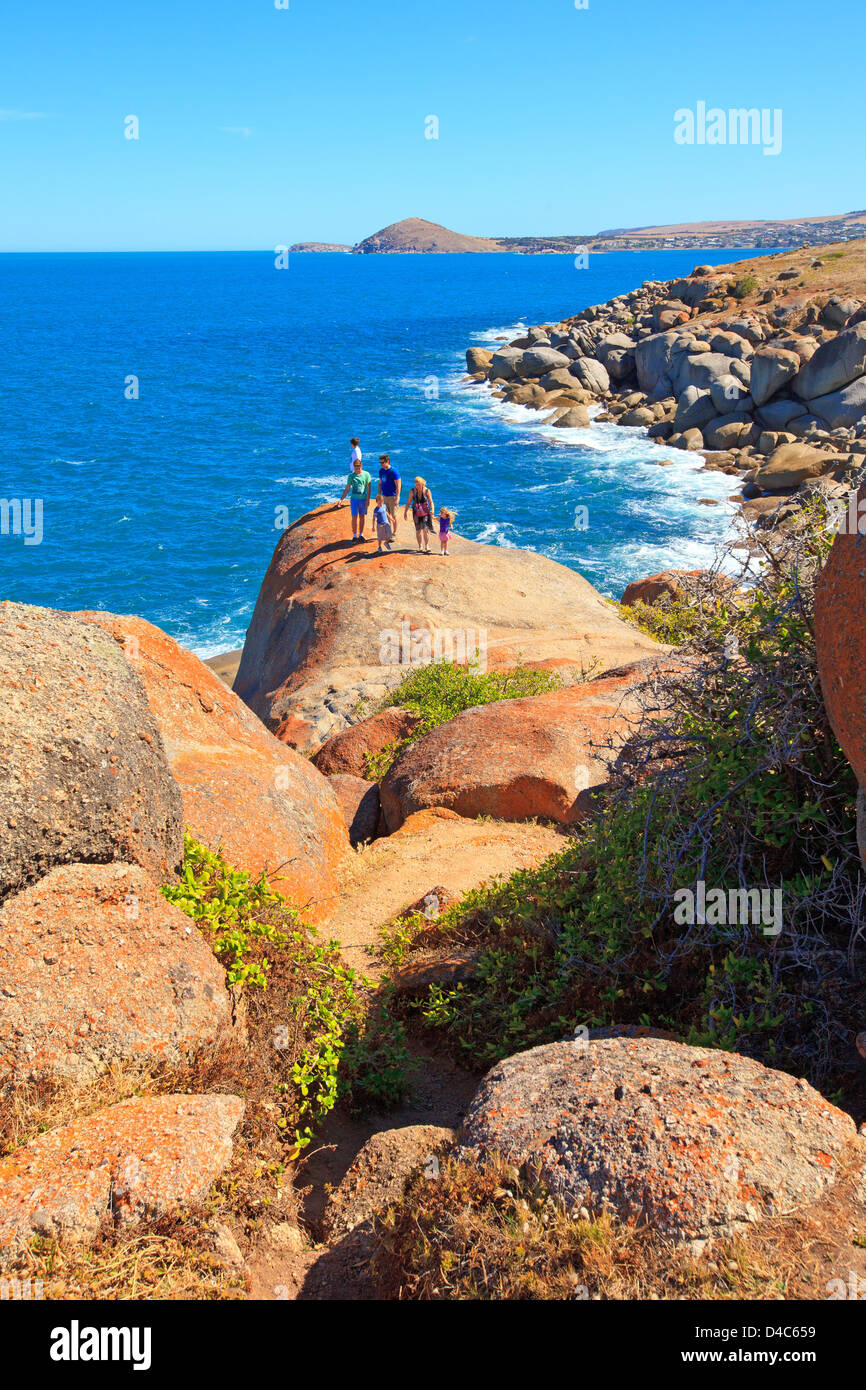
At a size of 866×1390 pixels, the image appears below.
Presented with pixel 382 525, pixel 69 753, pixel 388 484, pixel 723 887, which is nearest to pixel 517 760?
pixel 723 887

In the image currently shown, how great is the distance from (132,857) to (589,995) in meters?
3.21

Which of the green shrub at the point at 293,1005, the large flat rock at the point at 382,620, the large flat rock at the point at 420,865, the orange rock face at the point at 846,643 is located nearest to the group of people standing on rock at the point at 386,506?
the large flat rock at the point at 382,620

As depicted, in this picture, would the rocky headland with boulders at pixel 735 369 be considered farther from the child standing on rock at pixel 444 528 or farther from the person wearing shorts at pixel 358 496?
the person wearing shorts at pixel 358 496

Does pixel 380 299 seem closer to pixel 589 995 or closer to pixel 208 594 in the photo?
pixel 208 594

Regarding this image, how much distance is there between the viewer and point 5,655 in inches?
219

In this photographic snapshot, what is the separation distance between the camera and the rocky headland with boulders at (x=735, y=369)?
4534 cm

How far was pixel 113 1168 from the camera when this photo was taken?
4461 millimetres

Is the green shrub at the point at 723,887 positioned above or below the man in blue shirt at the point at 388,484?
below

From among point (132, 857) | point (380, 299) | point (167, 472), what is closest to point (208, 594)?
point (167, 472)

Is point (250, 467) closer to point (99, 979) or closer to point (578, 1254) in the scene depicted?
point (99, 979)

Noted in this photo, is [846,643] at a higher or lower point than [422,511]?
lower

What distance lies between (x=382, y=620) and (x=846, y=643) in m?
13.7

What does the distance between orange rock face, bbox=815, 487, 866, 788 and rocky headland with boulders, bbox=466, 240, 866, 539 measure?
28.6 meters

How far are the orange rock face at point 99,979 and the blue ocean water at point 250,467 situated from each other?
26634 mm
